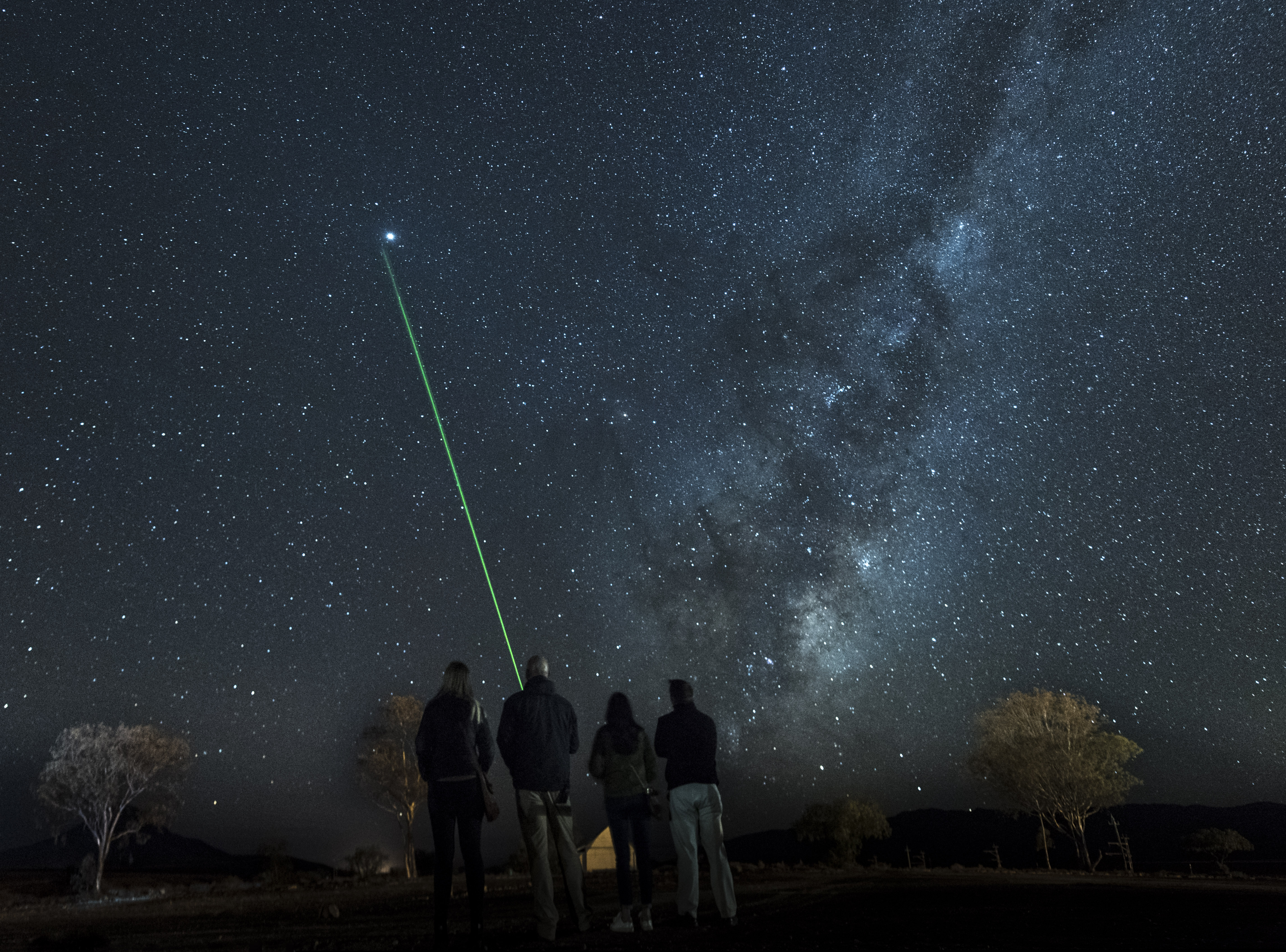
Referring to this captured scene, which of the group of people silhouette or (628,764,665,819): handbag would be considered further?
(628,764,665,819): handbag

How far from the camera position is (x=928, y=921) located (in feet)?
18.9

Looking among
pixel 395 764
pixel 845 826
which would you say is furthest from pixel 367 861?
pixel 845 826

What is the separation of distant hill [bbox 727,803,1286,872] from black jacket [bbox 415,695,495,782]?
4361 inches

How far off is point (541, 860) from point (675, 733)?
58.6 inches

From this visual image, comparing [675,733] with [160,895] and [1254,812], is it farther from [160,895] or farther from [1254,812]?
[1254,812]

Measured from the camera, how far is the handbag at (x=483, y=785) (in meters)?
5.43

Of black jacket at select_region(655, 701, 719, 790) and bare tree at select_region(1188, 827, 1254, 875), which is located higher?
black jacket at select_region(655, 701, 719, 790)

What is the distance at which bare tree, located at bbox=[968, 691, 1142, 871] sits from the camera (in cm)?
3098

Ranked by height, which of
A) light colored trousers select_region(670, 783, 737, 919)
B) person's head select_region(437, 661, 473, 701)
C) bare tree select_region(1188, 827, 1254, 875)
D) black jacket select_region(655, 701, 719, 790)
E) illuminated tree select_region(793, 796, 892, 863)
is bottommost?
bare tree select_region(1188, 827, 1254, 875)

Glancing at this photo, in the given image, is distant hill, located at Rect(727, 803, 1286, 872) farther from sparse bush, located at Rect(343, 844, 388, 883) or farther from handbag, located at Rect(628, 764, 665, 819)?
handbag, located at Rect(628, 764, 665, 819)

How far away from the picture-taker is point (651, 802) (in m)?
6.30

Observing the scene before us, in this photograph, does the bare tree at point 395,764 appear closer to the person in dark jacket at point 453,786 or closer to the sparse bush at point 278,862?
the sparse bush at point 278,862

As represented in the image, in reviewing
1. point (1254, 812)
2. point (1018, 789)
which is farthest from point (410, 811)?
point (1254, 812)

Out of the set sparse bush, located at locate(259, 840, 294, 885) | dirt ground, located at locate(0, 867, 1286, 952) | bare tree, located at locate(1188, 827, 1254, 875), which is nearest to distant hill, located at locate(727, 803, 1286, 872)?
bare tree, located at locate(1188, 827, 1254, 875)
